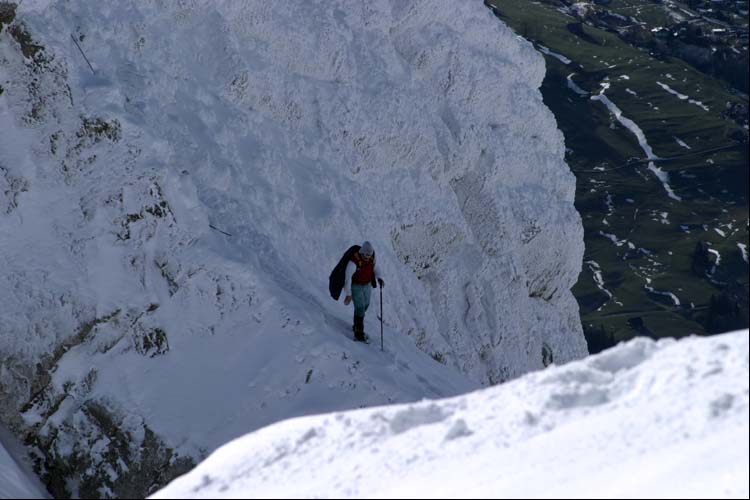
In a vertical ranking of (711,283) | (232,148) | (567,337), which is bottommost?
(711,283)

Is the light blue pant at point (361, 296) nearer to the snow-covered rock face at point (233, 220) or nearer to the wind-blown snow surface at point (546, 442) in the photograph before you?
the snow-covered rock face at point (233, 220)

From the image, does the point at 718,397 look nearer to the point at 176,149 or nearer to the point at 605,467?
the point at 605,467

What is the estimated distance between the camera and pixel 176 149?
19.5 m

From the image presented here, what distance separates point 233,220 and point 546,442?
37.0 feet

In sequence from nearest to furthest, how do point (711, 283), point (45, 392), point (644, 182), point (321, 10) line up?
point (45, 392), point (321, 10), point (711, 283), point (644, 182)

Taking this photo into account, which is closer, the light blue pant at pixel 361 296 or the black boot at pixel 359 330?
the light blue pant at pixel 361 296

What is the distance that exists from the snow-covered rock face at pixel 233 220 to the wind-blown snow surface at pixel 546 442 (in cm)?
643

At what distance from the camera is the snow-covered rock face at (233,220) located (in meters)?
16.6

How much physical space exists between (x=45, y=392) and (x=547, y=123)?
17481 mm

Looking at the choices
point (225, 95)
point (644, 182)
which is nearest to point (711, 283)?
point (644, 182)

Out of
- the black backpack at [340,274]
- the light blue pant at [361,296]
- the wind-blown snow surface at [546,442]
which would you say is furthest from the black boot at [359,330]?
the wind-blown snow surface at [546,442]

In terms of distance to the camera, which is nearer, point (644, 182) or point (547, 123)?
point (547, 123)

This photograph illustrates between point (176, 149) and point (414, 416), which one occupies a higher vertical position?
point (176, 149)

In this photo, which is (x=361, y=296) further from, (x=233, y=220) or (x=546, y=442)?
(x=546, y=442)
